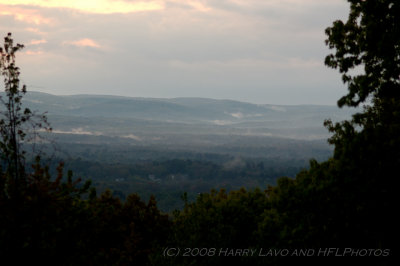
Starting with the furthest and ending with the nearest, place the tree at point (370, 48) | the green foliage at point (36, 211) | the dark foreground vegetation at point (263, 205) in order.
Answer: the tree at point (370, 48)
the dark foreground vegetation at point (263, 205)
the green foliage at point (36, 211)

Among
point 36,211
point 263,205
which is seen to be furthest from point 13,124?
point 263,205

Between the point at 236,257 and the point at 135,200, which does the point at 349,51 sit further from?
the point at 135,200

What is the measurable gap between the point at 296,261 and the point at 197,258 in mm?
4180

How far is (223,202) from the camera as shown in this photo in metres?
21.7

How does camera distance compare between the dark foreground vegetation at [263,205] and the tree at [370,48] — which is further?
the tree at [370,48]

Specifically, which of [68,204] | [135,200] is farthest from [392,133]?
[135,200]

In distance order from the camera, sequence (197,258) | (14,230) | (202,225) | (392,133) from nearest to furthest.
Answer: (14,230), (392,133), (197,258), (202,225)

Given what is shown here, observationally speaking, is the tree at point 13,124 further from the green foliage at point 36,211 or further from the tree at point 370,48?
the tree at point 370,48

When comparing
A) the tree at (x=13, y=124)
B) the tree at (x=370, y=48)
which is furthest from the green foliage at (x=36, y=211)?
the tree at (x=370, y=48)

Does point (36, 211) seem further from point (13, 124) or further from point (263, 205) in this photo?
point (263, 205)

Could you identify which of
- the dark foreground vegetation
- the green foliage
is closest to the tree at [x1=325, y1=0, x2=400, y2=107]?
the dark foreground vegetation

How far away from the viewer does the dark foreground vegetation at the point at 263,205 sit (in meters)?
14.2

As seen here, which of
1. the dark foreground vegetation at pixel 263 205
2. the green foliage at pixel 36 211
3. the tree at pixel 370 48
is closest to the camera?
the green foliage at pixel 36 211

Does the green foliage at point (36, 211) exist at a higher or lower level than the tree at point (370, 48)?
lower
